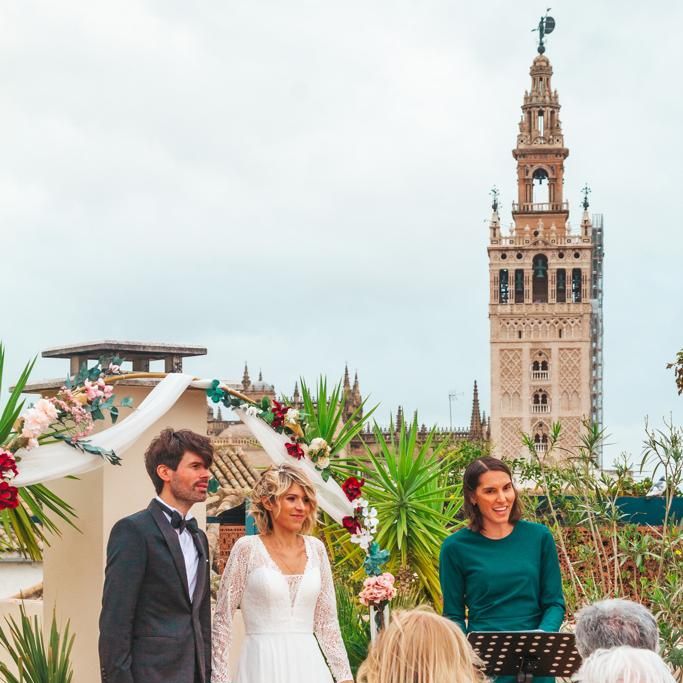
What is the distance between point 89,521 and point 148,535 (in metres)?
1.73

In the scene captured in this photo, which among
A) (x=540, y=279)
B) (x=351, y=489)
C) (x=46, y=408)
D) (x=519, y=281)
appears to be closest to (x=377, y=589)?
(x=351, y=489)

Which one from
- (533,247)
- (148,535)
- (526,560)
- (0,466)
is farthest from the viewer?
(533,247)

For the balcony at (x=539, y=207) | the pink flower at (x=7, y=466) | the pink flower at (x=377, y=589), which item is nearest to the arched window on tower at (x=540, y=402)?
the balcony at (x=539, y=207)

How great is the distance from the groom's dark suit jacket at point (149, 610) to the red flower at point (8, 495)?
90 cm

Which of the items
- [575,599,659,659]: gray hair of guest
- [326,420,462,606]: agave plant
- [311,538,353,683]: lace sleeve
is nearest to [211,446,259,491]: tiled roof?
[326,420,462,606]: agave plant

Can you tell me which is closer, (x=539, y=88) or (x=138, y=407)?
(x=138, y=407)

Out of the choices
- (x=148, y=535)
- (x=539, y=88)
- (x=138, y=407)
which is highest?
(x=539, y=88)

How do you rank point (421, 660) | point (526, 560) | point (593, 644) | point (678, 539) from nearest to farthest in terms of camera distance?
point (421, 660) < point (593, 644) < point (526, 560) < point (678, 539)

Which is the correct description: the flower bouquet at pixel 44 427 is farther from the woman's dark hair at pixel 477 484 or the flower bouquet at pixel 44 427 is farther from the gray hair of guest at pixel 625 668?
the gray hair of guest at pixel 625 668

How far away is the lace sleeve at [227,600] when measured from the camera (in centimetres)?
411

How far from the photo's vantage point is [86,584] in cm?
547

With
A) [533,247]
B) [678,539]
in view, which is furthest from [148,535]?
[533,247]

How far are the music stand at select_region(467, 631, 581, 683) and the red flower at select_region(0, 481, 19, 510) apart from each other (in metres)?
1.66

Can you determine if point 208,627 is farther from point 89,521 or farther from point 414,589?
point 414,589
